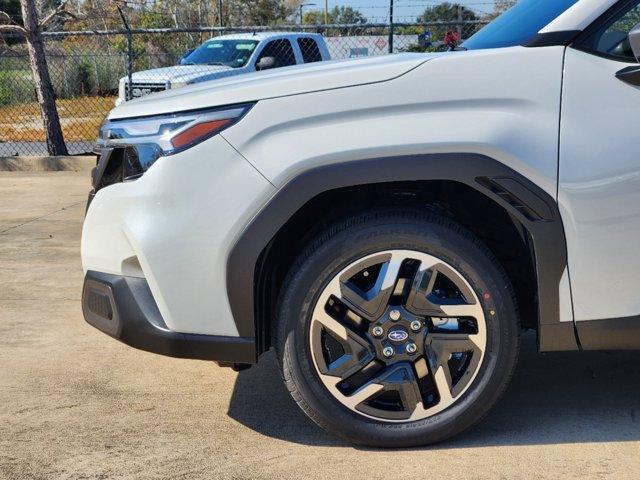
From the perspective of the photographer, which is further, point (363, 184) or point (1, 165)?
point (1, 165)

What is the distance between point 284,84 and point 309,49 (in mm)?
12430

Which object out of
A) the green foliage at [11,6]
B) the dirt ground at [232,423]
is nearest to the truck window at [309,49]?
the dirt ground at [232,423]

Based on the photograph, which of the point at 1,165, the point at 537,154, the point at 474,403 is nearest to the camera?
the point at 537,154

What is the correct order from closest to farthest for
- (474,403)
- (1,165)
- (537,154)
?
(537,154) < (474,403) < (1,165)

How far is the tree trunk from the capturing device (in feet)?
41.6

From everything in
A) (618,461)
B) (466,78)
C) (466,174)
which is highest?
(466,78)

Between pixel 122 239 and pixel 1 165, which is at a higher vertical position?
pixel 122 239

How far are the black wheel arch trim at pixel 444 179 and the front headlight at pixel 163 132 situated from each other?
1.07 feet

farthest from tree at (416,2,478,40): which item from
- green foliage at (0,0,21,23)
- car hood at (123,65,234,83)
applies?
green foliage at (0,0,21,23)

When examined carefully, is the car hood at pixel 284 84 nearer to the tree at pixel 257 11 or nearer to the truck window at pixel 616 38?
the truck window at pixel 616 38

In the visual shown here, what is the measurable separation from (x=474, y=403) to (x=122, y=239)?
54.2 inches

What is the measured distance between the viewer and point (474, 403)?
124 inches

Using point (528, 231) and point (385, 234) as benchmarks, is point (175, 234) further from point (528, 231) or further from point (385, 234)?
point (528, 231)

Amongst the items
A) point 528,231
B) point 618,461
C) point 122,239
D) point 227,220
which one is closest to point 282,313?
point 227,220
